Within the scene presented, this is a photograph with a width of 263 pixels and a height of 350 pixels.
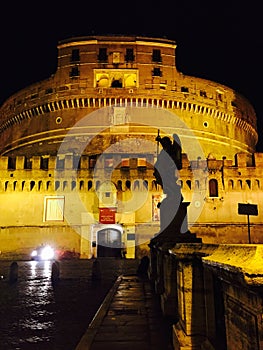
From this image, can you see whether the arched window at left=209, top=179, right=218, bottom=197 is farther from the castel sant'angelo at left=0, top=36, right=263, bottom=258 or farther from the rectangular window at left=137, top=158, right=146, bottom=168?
the rectangular window at left=137, top=158, right=146, bottom=168

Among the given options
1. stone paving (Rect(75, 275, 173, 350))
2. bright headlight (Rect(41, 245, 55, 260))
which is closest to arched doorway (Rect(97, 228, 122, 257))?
bright headlight (Rect(41, 245, 55, 260))

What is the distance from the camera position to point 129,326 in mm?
4617

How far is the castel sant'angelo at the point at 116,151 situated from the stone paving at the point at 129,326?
15909 millimetres

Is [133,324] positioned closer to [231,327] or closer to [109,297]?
[109,297]

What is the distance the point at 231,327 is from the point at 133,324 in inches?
117

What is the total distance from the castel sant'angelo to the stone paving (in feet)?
52.2

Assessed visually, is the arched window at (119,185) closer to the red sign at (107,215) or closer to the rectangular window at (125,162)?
the red sign at (107,215)

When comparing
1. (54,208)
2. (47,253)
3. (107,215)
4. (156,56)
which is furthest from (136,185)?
(156,56)

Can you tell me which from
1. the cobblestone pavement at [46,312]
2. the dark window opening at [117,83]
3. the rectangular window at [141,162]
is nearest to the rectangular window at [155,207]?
the rectangular window at [141,162]

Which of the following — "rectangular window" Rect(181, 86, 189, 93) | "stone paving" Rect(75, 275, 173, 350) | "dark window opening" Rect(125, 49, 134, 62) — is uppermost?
"dark window opening" Rect(125, 49, 134, 62)

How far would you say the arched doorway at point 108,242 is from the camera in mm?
23375

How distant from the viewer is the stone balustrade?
168cm

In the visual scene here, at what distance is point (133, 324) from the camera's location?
4.74 m

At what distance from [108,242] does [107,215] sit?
8.05ft
